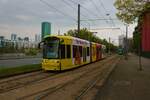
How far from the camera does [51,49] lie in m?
23.5

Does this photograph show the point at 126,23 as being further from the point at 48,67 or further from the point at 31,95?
the point at 31,95

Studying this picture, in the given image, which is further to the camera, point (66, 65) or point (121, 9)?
point (121, 9)

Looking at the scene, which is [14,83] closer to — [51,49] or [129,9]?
[51,49]

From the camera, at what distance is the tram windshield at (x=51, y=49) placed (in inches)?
918

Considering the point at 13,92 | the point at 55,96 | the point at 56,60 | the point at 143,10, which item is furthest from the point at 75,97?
the point at 143,10

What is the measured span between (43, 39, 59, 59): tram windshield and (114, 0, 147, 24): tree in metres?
6.74

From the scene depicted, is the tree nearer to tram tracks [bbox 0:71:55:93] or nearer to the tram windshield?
the tram windshield

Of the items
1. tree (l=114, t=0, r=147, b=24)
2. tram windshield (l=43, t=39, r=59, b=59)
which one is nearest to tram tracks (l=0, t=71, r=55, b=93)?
tram windshield (l=43, t=39, r=59, b=59)

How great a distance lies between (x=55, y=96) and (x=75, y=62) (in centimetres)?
1571

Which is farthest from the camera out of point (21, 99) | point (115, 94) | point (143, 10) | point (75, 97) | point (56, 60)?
point (143, 10)

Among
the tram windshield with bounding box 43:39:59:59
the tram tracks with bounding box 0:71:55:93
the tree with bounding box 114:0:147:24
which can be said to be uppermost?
the tree with bounding box 114:0:147:24

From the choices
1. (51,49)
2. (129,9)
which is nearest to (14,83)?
(51,49)

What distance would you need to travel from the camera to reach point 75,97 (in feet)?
38.1

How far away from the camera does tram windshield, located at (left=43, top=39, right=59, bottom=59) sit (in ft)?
76.5
